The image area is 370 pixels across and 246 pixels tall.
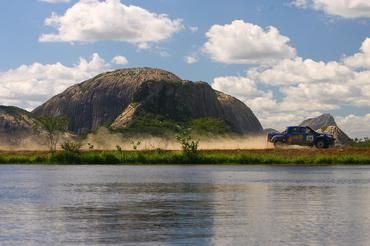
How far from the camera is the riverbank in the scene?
77.8 m

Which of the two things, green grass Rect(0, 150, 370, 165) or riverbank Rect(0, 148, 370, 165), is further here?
riverbank Rect(0, 148, 370, 165)

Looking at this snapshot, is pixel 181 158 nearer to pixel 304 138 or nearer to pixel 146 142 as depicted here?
pixel 304 138

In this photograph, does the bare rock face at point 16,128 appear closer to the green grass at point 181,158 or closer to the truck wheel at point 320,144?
the green grass at point 181,158

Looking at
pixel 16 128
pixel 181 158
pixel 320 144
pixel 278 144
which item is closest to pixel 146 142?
pixel 181 158

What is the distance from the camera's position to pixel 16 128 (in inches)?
7269

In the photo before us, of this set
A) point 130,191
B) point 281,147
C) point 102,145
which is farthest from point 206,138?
point 130,191

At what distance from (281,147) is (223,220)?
187ft

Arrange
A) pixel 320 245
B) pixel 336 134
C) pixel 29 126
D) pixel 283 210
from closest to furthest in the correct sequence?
1. pixel 320 245
2. pixel 283 210
3. pixel 336 134
4. pixel 29 126

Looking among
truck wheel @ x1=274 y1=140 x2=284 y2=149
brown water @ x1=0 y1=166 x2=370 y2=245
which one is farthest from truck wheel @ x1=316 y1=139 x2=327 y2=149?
brown water @ x1=0 y1=166 x2=370 y2=245

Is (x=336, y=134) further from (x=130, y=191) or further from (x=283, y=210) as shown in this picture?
(x=283, y=210)

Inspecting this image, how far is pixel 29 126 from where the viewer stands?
185 metres

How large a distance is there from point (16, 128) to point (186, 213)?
6364 inches

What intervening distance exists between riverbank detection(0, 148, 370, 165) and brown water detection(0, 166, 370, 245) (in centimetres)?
3118

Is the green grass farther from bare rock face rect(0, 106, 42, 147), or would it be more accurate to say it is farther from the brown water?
bare rock face rect(0, 106, 42, 147)
